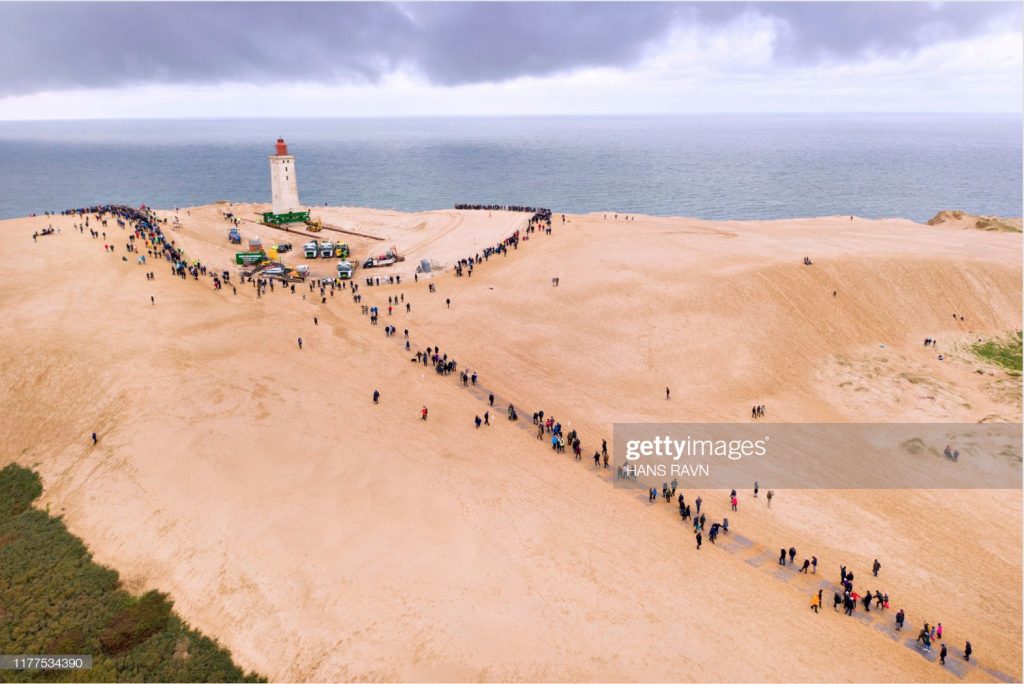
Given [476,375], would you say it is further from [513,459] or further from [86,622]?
[86,622]

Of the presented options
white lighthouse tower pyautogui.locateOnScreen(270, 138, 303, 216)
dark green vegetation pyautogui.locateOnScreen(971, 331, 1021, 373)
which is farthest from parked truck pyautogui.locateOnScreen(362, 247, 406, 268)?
dark green vegetation pyautogui.locateOnScreen(971, 331, 1021, 373)

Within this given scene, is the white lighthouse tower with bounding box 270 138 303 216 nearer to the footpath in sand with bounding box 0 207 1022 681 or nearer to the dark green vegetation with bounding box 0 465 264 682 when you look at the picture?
the footpath in sand with bounding box 0 207 1022 681

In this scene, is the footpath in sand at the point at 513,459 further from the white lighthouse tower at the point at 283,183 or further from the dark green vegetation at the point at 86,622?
the white lighthouse tower at the point at 283,183

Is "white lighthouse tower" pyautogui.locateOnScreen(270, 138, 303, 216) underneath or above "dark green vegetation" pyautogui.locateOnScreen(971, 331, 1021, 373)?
above

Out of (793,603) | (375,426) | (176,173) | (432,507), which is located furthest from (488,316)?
(176,173)

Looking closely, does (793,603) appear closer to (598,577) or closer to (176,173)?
(598,577)

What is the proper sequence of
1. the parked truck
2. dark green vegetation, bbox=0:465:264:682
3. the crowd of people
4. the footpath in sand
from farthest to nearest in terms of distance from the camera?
the parked truck < the crowd of people < the footpath in sand < dark green vegetation, bbox=0:465:264:682

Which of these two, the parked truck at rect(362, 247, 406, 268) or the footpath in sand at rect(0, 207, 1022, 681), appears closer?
the footpath in sand at rect(0, 207, 1022, 681)
